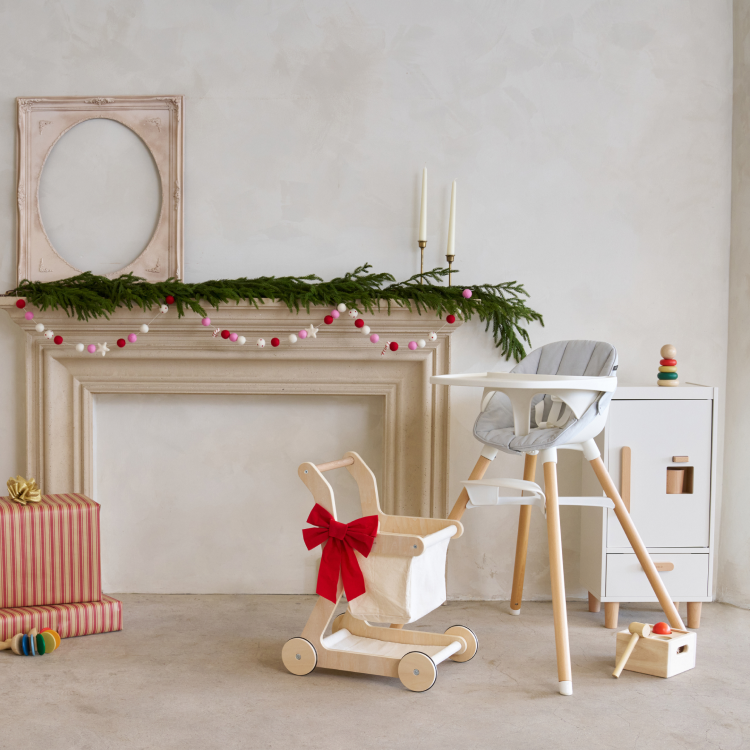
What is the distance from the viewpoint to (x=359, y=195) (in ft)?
9.42

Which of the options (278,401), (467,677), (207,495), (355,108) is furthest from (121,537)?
(355,108)

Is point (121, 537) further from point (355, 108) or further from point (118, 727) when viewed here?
point (355, 108)

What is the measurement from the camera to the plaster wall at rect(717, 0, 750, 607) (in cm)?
280

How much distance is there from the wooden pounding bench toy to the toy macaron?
171cm

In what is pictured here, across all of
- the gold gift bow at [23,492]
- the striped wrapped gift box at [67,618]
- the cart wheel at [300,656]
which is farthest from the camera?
the gold gift bow at [23,492]

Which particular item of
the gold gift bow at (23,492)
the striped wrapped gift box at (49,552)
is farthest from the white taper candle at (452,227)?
the gold gift bow at (23,492)

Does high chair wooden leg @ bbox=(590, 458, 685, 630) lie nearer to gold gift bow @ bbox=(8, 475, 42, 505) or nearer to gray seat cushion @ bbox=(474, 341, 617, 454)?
gray seat cushion @ bbox=(474, 341, 617, 454)

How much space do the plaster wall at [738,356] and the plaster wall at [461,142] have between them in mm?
43

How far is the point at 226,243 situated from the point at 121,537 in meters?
1.24

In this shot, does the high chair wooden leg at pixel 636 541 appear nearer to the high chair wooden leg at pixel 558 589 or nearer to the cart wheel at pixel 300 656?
the high chair wooden leg at pixel 558 589

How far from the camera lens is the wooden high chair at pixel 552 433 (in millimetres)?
2117

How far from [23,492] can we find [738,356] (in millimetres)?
2646

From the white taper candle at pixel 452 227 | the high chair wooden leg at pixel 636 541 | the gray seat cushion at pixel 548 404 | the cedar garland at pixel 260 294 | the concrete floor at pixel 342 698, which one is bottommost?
the concrete floor at pixel 342 698

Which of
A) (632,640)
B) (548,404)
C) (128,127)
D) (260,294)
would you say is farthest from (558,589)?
(128,127)
